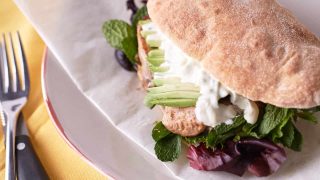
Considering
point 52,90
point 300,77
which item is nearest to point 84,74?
point 52,90

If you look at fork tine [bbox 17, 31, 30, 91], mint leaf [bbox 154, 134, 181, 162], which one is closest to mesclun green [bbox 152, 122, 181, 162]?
mint leaf [bbox 154, 134, 181, 162]

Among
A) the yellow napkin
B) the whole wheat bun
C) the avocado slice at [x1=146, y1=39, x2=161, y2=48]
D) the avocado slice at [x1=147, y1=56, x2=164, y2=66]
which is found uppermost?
the whole wheat bun

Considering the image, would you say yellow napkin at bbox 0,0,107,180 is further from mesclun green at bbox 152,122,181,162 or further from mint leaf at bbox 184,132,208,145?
mint leaf at bbox 184,132,208,145

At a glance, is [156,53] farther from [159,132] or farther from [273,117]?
[273,117]

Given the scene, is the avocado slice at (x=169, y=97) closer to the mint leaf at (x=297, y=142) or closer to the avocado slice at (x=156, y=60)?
the avocado slice at (x=156, y=60)

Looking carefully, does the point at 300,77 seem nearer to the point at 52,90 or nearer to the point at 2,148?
the point at 52,90

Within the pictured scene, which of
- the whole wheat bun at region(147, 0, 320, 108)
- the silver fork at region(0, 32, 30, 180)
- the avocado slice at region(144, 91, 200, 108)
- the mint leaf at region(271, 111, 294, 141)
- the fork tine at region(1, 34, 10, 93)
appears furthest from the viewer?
the fork tine at region(1, 34, 10, 93)
